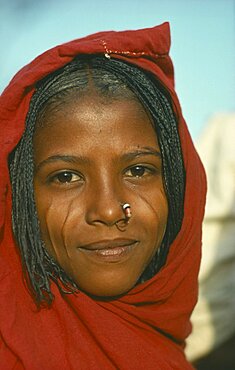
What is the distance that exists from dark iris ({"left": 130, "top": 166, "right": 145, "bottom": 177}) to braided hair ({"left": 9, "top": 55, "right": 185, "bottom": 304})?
0.32 ft

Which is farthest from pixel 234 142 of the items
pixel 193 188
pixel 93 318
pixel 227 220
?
pixel 93 318

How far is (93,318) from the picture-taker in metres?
2.19

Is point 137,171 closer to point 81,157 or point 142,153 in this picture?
point 142,153

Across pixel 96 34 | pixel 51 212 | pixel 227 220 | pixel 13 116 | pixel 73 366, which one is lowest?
pixel 227 220

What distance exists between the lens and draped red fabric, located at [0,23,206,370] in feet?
6.87

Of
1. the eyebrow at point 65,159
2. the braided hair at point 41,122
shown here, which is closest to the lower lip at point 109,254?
the braided hair at point 41,122

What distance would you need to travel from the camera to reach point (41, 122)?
2.16 metres

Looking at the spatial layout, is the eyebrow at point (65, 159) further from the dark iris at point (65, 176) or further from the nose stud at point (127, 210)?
the nose stud at point (127, 210)

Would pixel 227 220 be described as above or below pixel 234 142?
below

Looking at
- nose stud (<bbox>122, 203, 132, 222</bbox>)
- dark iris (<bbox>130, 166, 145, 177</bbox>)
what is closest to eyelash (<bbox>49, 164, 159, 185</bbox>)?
dark iris (<bbox>130, 166, 145, 177</bbox>)

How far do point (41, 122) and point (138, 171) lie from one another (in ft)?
0.98

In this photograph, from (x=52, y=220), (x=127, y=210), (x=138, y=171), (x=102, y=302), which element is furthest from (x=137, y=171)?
(x=102, y=302)

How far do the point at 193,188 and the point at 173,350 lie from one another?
525 mm

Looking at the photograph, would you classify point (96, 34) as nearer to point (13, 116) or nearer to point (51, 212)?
point (13, 116)
